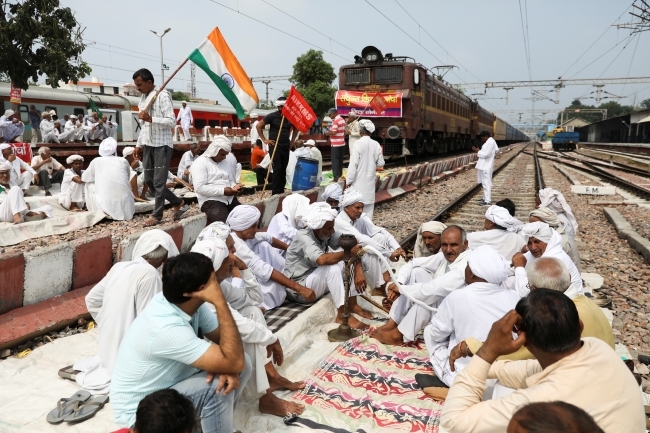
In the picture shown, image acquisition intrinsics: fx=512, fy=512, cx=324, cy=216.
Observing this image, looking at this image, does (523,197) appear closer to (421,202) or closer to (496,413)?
(421,202)

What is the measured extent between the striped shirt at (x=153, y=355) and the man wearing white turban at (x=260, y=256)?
172 centimetres

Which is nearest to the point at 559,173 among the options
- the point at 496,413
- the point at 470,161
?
the point at 470,161

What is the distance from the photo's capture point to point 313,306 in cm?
433

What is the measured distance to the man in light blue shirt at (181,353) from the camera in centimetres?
216

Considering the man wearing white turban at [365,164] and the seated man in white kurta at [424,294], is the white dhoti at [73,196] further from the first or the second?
the seated man in white kurta at [424,294]

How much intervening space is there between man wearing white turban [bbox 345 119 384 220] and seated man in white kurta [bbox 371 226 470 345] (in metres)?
3.40

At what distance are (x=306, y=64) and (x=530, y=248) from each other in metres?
38.8

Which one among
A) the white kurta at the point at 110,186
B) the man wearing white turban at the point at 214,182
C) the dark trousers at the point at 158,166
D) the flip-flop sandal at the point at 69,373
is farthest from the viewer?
the white kurta at the point at 110,186

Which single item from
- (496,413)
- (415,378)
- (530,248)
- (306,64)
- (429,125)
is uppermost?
(306,64)

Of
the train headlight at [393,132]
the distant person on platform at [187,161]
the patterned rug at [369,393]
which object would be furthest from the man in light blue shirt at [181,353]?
the train headlight at [393,132]

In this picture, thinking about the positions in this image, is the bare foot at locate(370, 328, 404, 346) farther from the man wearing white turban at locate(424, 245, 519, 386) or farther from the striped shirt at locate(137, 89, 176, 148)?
the striped shirt at locate(137, 89, 176, 148)

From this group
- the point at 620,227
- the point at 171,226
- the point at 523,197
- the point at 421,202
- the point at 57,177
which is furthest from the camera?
the point at 523,197

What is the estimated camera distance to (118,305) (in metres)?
2.86

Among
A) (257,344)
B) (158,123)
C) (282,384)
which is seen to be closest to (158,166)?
(158,123)
